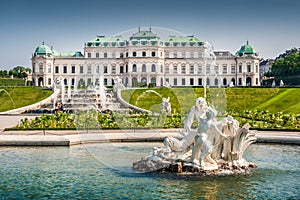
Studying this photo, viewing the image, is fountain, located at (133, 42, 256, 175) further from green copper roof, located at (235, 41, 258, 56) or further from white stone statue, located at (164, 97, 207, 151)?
green copper roof, located at (235, 41, 258, 56)

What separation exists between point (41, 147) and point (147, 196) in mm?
8539

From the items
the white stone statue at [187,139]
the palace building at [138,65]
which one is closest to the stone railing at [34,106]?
the white stone statue at [187,139]

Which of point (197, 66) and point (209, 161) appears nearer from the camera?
point (209, 161)

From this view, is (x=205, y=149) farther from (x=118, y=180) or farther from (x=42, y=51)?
(x=42, y=51)

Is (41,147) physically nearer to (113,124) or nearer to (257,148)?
(113,124)

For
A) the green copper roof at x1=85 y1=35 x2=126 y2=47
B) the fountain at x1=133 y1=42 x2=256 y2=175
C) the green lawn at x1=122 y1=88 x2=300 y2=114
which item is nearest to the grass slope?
the green lawn at x1=122 y1=88 x2=300 y2=114

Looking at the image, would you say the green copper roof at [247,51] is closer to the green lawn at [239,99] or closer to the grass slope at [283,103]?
the green lawn at [239,99]

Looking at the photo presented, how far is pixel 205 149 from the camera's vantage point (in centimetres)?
1325

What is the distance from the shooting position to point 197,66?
100500 millimetres

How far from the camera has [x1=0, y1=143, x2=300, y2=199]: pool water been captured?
1153 cm

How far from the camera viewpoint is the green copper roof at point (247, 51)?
98250mm

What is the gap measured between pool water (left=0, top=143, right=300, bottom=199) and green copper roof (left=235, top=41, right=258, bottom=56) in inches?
3280

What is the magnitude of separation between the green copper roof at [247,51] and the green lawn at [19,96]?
170 feet

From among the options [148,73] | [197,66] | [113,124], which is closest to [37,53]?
[148,73]
